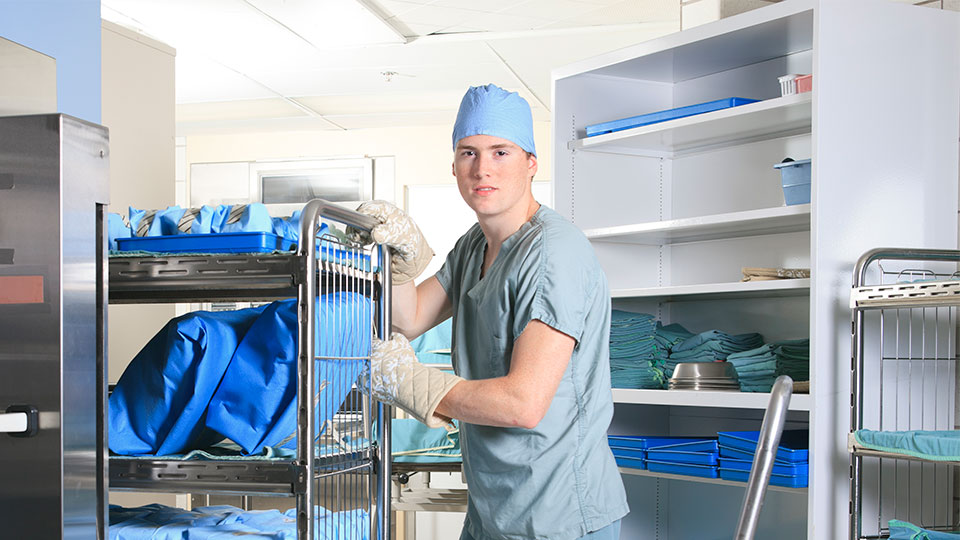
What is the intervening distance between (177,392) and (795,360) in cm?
189

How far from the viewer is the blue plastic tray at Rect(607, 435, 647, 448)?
317cm

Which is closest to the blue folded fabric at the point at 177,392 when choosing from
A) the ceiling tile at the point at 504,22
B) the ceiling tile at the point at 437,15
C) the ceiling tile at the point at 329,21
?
the ceiling tile at the point at 329,21

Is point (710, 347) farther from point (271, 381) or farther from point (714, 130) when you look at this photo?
point (271, 381)

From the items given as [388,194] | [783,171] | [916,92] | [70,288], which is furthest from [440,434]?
[388,194]

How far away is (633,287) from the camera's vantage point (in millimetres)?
3541

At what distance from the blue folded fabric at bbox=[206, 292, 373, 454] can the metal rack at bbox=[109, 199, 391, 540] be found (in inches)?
1.5

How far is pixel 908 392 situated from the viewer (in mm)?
2721

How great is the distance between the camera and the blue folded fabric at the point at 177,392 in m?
1.76

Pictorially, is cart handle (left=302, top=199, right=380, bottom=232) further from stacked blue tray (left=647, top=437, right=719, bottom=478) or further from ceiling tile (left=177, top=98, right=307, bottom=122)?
ceiling tile (left=177, top=98, right=307, bottom=122)

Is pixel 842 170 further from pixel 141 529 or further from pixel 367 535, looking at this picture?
pixel 141 529

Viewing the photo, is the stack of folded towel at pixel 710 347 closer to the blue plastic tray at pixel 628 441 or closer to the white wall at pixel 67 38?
the blue plastic tray at pixel 628 441

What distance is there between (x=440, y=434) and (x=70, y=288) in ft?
7.15

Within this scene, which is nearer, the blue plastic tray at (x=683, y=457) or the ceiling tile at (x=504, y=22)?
the blue plastic tray at (x=683, y=457)

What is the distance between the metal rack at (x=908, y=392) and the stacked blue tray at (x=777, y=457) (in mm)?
171
